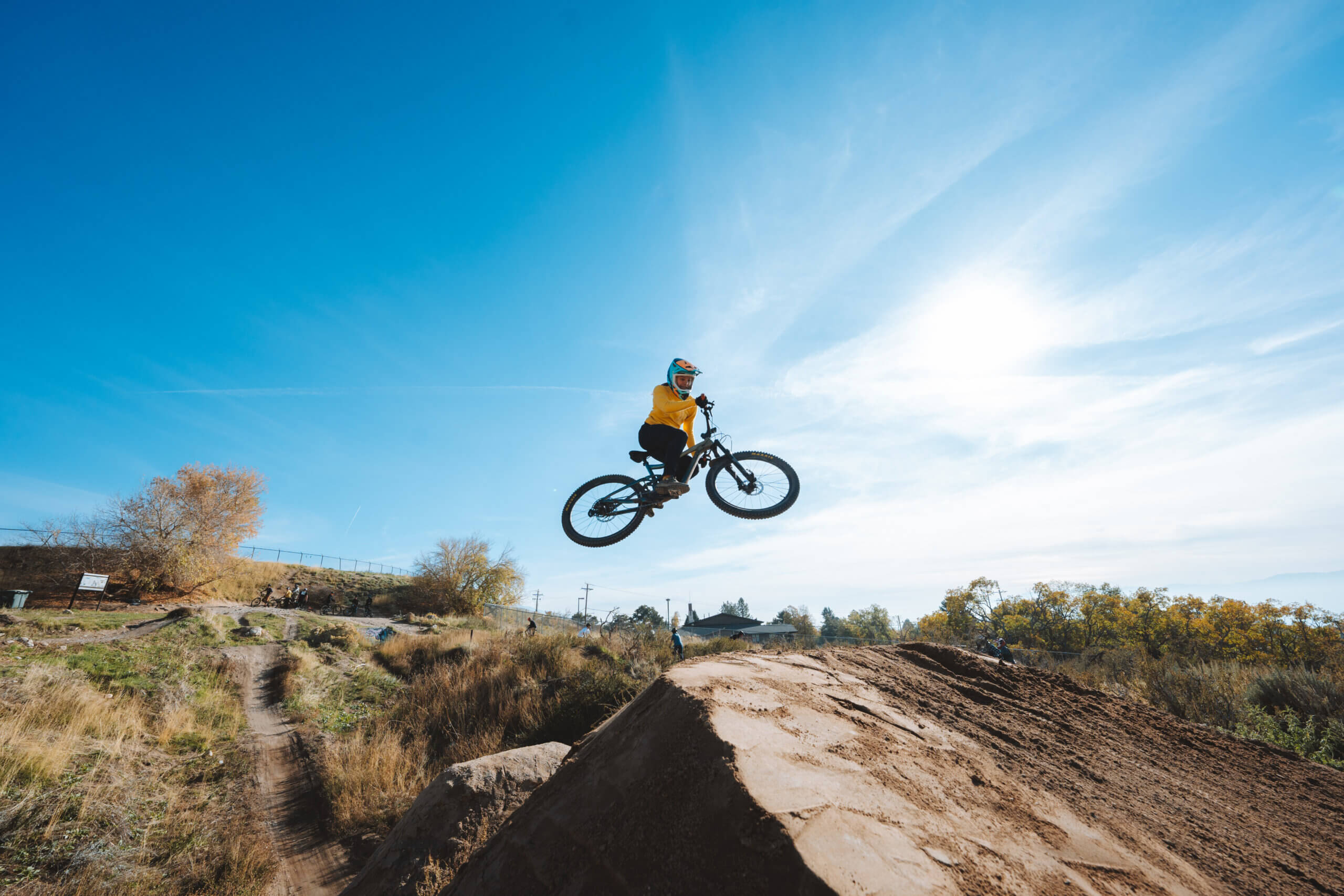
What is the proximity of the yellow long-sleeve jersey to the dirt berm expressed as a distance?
12.5 ft

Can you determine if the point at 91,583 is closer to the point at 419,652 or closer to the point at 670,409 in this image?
the point at 419,652

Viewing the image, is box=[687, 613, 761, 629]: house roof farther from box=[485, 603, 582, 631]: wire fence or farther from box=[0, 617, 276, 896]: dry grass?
box=[0, 617, 276, 896]: dry grass

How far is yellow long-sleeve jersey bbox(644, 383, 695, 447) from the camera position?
696 cm

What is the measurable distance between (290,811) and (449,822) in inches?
233

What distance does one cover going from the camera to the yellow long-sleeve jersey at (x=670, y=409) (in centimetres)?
696

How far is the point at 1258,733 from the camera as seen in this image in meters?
7.58

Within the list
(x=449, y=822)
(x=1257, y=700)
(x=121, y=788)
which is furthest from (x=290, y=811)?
(x=1257, y=700)

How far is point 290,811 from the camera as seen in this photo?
8.28m

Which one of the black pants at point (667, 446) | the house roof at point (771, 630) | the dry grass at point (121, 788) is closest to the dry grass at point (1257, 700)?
the black pants at point (667, 446)

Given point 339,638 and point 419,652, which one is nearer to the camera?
point 419,652

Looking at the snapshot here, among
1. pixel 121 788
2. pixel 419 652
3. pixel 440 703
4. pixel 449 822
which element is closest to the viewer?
pixel 449 822

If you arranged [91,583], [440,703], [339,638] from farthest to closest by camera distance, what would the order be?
[91,583] < [339,638] < [440,703]

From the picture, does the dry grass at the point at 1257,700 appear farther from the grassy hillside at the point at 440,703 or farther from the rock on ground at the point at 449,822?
the grassy hillside at the point at 440,703

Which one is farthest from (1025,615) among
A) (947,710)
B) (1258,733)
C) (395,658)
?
(947,710)
